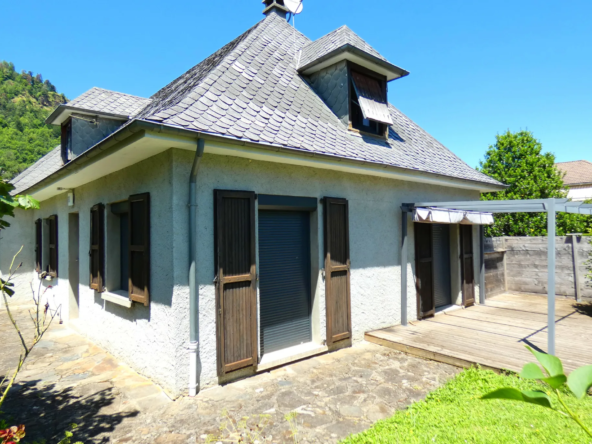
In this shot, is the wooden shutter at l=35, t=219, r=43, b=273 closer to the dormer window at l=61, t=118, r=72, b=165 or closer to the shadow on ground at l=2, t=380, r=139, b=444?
the dormer window at l=61, t=118, r=72, b=165

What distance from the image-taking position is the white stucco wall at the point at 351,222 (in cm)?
496

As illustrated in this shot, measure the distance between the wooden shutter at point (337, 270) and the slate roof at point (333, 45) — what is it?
164 inches

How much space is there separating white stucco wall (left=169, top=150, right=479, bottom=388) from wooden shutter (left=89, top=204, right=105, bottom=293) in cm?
315

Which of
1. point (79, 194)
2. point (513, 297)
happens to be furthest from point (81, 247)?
point (513, 297)

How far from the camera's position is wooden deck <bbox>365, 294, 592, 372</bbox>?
566 centimetres

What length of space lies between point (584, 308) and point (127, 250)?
37.9 feet

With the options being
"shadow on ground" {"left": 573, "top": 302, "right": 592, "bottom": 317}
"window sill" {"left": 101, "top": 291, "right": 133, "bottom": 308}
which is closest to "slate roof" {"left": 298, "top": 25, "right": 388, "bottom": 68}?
"window sill" {"left": 101, "top": 291, "right": 133, "bottom": 308}

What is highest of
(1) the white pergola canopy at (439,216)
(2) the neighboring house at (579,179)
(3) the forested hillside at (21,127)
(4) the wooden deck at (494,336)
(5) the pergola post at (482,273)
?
(3) the forested hillside at (21,127)

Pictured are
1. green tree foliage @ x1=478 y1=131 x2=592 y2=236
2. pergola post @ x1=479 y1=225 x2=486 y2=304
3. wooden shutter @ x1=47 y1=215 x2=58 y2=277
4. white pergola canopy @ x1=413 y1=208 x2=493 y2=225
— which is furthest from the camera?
green tree foliage @ x1=478 y1=131 x2=592 y2=236

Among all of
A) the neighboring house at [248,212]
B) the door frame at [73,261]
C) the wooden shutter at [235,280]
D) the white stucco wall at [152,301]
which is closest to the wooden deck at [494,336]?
the neighboring house at [248,212]

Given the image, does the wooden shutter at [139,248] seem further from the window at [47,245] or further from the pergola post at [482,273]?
the pergola post at [482,273]

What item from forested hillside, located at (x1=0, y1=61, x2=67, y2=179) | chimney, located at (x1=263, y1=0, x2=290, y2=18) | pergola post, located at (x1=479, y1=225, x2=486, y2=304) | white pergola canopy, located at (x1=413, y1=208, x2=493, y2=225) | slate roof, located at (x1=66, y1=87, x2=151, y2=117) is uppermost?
forested hillside, located at (x1=0, y1=61, x2=67, y2=179)

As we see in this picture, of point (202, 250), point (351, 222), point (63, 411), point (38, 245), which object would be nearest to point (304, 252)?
point (351, 222)

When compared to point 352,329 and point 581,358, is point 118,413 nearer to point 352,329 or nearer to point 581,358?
point 352,329
